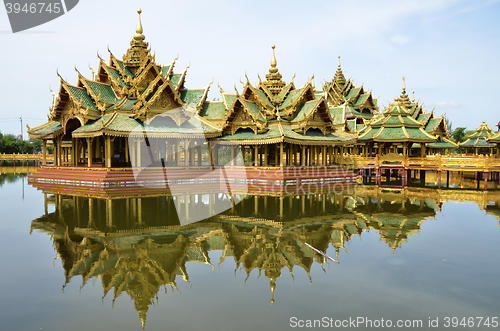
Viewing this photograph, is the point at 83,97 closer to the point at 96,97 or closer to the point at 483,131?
the point at 96,97

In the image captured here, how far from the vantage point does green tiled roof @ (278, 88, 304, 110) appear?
2719 centimetres

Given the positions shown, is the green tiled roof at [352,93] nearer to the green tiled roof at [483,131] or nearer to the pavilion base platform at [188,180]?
the green tiled roof at [483,131]

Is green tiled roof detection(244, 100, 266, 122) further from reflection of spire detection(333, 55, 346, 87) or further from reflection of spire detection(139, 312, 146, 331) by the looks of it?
reflection of spire detection(333, 55, 346, 87)

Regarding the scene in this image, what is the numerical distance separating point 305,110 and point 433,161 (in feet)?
34.1

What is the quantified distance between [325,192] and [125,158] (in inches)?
595

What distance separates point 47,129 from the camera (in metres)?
28.5

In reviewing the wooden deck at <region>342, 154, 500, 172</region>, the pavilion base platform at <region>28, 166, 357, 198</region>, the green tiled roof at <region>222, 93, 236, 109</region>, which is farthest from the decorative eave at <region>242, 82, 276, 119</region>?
the wooden deck at <region>342, 154, 500, 172</region>

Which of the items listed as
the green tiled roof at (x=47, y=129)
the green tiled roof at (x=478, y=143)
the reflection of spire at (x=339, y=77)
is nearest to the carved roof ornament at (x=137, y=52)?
the green tiled roof at (x=47, y=129)

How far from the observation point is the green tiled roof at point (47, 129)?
27.6 meters

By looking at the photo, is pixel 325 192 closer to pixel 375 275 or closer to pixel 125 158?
pixel 375 275

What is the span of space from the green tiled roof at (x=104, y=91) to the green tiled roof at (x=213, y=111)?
7.34m

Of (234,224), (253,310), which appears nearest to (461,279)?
(253,310)

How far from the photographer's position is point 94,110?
24.1 meters

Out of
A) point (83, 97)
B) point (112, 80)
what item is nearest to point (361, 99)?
point (112, 80)
